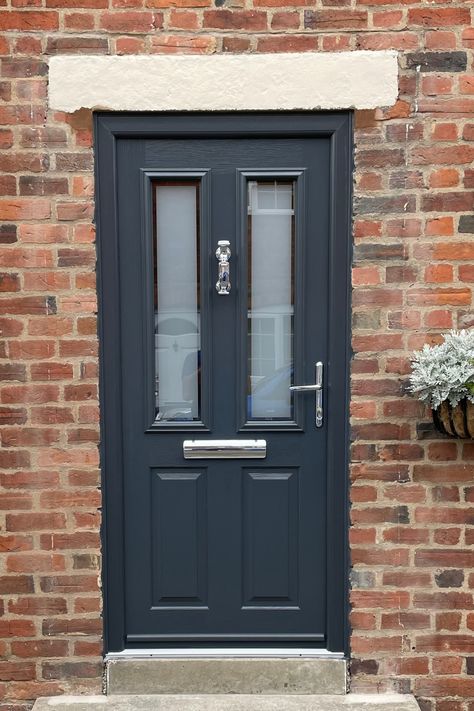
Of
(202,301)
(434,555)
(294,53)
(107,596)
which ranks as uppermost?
(294,53)

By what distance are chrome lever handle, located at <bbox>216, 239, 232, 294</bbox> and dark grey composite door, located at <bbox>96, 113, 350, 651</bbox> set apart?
1 centimetres

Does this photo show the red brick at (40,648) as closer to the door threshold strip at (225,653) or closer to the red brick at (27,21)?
the door threshold strip at (225,653)

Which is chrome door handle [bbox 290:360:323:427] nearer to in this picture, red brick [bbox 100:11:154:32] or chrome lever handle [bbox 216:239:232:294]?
chrome lever handle [bbox 216:239:232:294]

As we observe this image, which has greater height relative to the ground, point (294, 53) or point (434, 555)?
point (294, 53)

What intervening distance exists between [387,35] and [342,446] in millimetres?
1800

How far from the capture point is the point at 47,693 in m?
3.08

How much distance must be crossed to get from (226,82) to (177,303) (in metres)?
0.98

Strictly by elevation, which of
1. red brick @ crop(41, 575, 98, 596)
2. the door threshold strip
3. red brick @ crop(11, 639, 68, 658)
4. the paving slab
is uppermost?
red brick @ crop(41, 575, 98, 596)

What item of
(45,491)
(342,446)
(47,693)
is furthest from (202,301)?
(47,693)

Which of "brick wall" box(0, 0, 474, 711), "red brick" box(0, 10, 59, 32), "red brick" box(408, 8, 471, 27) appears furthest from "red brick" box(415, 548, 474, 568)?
"red brick" box(0, 10, 59, 32)

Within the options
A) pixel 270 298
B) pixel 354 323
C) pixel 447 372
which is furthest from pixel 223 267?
pixel 447 372

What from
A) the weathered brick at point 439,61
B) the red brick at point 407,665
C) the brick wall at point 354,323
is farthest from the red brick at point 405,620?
the weathered brick at point 439,61

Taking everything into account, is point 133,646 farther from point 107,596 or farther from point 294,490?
point 294,490

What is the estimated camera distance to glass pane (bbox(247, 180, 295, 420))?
3.05 metres
